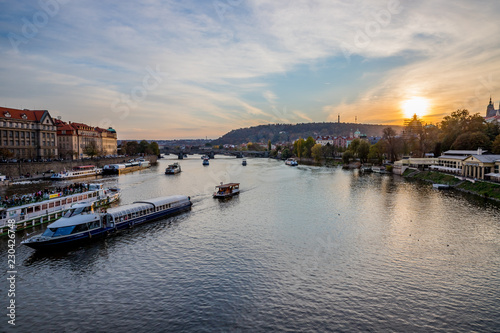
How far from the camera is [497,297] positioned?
57.7 ft

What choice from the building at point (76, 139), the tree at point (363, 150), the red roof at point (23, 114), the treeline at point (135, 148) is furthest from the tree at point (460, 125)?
the treeline at point (135, 148)

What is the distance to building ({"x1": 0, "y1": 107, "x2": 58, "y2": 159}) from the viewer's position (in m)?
76.3

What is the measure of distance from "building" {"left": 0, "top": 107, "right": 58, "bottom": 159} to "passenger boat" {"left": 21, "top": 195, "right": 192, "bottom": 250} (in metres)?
59.0

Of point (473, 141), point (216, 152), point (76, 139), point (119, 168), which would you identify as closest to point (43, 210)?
point (119, 168)

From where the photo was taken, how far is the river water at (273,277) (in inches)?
620

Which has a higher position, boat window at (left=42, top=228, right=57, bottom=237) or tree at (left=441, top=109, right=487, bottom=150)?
tree at (left=441, top=109, right=487, bottom=150)

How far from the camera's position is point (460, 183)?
185 ft

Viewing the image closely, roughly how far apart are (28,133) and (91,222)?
72.9 meters

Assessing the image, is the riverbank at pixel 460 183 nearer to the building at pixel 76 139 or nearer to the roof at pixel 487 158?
the roof at pixel 487 158

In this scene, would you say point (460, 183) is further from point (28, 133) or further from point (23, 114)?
point (23, 114)

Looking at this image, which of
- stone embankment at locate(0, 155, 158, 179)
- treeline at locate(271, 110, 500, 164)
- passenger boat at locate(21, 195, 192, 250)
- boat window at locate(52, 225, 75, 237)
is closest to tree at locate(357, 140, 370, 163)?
treeline at locate(271, 110, 500, 164)

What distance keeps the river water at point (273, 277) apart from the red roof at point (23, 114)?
2666 inches

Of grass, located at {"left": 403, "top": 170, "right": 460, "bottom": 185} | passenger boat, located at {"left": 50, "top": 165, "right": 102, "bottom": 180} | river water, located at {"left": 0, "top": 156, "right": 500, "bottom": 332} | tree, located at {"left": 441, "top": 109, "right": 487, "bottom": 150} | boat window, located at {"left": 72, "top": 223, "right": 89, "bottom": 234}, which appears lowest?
river water, located at {"left": 0, "top": 156, "right": 500, "bottom": 332}

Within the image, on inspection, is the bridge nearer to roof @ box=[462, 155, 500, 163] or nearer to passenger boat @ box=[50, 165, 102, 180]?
passenger boat @ box=[50, 165, 102, 180]
